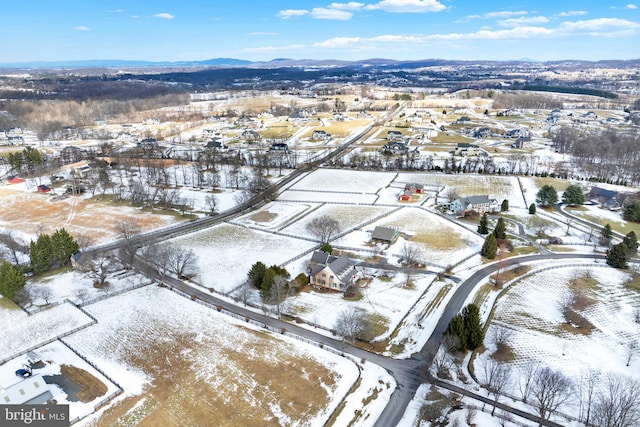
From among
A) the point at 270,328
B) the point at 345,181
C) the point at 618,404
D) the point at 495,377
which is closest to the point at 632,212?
the point at 618,404

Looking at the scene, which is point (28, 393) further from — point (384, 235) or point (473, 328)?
point (384, 235)

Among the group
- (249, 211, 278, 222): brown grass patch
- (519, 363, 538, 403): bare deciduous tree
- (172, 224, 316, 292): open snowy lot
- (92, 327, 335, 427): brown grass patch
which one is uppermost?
(249, 211, 278, 222): brown grass patch

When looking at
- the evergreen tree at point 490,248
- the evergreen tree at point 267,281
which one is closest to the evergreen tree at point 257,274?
the evergreen tree at point 267,281

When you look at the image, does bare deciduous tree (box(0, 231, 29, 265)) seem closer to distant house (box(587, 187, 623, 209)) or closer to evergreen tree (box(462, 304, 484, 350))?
evergreen tree (box(462, 304, 484, 350))

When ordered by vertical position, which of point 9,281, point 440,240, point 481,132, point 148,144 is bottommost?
point 440,240

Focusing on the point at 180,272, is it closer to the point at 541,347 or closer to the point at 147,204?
the point at 147,204

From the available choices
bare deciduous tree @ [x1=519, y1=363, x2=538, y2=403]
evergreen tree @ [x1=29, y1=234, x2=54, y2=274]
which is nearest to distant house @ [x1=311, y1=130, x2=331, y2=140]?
evergreen tree @ [x1=29, y1=234, x2=54, y2=274]

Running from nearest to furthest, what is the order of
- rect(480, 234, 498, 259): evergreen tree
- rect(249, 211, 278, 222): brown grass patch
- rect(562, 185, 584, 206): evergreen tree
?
rect(480, 234, 498, 259): evergreen tree < rect(249, 211, 278, 222): brown grass patch < rect(562, 185, 584, 206): evergreen tree
